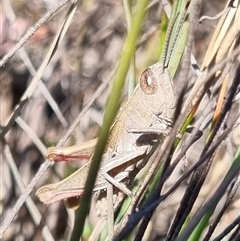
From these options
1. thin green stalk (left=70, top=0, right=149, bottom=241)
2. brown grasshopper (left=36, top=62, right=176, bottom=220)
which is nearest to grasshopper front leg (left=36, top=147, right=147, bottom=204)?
brown grasshopper (left=36, top=62, right=176, bottom=220)

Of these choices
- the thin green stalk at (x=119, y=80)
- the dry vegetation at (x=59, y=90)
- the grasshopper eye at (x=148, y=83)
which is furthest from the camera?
the dry vegetation at (x=59, y=90)

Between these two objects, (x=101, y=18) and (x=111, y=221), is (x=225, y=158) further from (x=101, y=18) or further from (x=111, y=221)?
(x=101, y=18)

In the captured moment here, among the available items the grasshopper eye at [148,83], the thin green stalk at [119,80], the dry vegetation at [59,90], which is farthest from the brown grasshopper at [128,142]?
the dry vegetation at [59,90]

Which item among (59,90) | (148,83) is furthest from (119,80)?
(59,90)

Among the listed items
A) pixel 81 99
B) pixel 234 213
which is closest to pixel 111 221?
pixel 234 213

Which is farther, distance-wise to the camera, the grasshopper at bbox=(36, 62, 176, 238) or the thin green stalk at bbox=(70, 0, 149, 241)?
the grasshopper at bbox=(36, 62, 176, 238)

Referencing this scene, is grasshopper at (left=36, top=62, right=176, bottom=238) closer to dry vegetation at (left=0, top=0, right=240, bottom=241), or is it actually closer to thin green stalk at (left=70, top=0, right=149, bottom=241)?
thin green stalk at (left=70, top=0, right=149, bottom=241)

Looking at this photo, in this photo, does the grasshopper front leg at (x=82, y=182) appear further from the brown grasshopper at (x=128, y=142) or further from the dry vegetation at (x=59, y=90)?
the dry vegetation at (x=59, y=90)

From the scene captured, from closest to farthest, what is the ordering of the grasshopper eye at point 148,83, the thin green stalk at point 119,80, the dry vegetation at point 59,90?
the thin green stalk at point 119,80, the grasshopper eye at point 148,83, the dry vegetation at point 59,90
